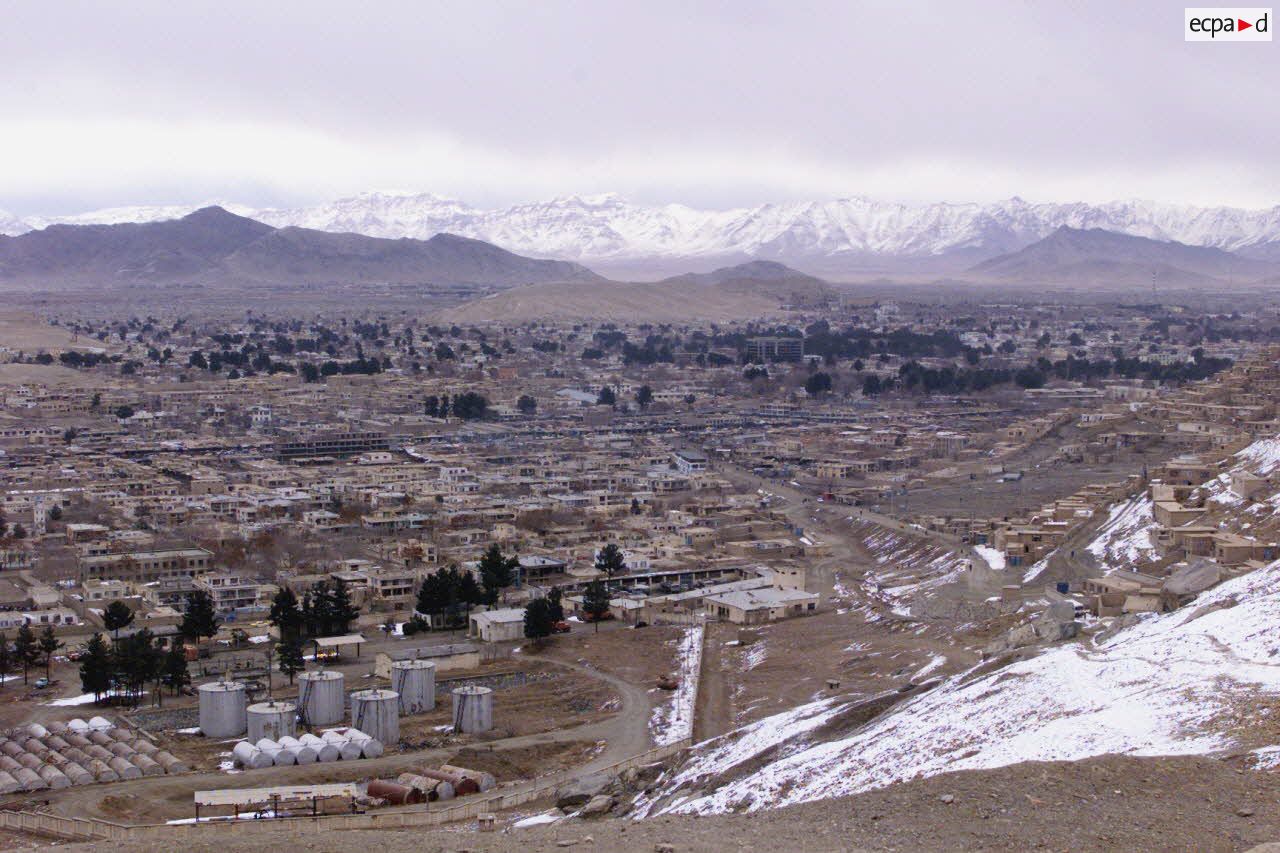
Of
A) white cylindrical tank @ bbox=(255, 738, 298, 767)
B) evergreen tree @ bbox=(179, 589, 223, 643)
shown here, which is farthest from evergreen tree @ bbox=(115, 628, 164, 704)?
white cylindrical tank @ bbox=(255, 738, 298, 767)

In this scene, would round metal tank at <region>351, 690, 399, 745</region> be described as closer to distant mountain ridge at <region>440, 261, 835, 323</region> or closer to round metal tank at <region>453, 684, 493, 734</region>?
round metal tank at <region>453, 684, 493, 734</region>

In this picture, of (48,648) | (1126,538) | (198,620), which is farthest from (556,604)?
(1126,538)

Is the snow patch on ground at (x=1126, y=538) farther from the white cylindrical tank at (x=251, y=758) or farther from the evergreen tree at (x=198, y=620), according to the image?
the evergreen tree at (x=198, y=620)

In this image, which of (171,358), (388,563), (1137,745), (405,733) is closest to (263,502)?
(388,563)

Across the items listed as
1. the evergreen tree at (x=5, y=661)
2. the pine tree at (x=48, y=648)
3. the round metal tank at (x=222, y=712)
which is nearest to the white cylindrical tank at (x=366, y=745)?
the round metal tank at (x=222, y=712)

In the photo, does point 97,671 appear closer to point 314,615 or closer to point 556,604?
point 314,615
